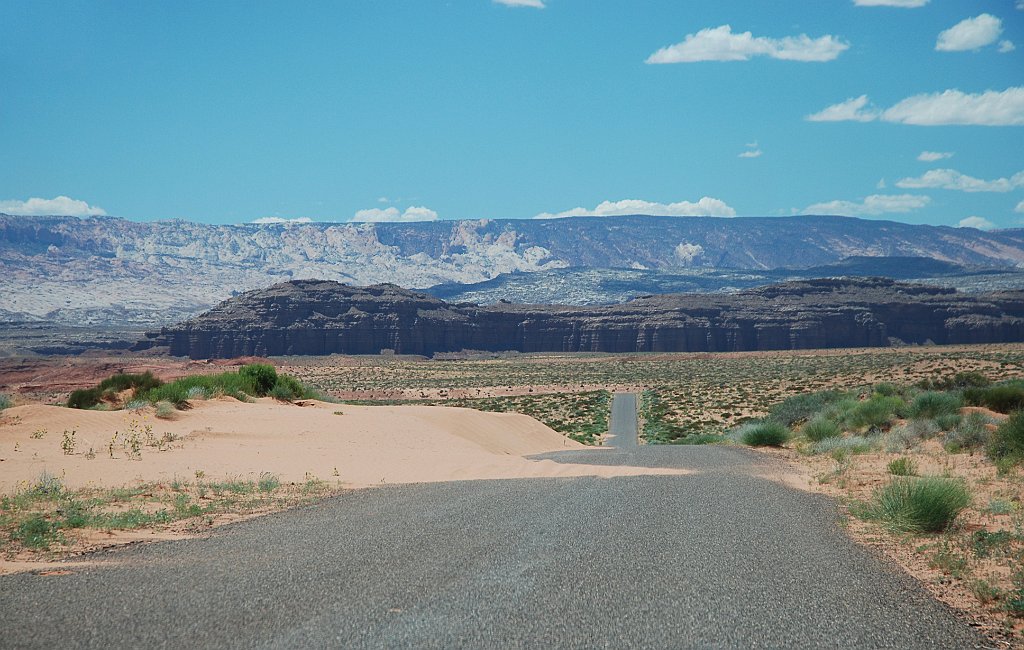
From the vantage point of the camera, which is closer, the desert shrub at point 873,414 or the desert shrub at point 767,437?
the desert shrub at point 767,437

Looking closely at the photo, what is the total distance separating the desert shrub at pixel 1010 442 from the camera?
16994 mm

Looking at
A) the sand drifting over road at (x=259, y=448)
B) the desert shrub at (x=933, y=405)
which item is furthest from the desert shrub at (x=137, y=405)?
the desert shrub at (x=933, y=405)

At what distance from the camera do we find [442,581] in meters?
7.78

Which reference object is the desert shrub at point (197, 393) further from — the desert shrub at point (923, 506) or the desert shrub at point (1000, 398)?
the desert shrub at point (1000, 398)

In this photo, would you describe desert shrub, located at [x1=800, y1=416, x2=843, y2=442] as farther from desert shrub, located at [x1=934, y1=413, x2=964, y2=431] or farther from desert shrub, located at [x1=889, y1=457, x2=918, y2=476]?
desert shrub, located at [x1=889, y1=457, x2=918, y2=476]

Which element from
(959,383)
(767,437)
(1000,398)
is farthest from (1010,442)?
(959,383)

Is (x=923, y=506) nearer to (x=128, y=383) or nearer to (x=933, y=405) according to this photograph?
(x=933, y=405)

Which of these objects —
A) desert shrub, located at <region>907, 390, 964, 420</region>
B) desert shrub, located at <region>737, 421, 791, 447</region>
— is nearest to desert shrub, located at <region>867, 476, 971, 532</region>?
desert shrub, located at <region>737, 421, 791, 447</region>

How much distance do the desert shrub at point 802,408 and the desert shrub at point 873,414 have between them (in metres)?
3.84

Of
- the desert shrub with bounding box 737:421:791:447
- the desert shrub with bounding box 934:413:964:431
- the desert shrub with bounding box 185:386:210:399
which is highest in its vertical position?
the desert shrub with bounding box 185:386:210:399

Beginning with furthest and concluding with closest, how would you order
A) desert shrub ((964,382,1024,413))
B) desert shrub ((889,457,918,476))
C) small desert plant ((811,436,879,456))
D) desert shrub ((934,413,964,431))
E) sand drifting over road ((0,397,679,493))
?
desert shrub ((964,382,1024,413)) < desert shrub ((934,413,964,431)) < small desert plant ((811,436,879,456)) < sand drifting over road ((0,397,679,493)) < desert shrub ((889,457,918,476))

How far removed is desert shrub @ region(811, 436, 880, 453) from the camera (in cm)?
2156

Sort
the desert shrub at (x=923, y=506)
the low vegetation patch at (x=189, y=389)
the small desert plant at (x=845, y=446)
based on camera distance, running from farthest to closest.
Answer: the low vegetation patch at (x=189, y=389), the small desert plant at (x=845, y=446), the desert shrub at (x=923, y=506)

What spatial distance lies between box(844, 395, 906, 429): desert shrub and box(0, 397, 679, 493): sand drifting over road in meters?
10.4
